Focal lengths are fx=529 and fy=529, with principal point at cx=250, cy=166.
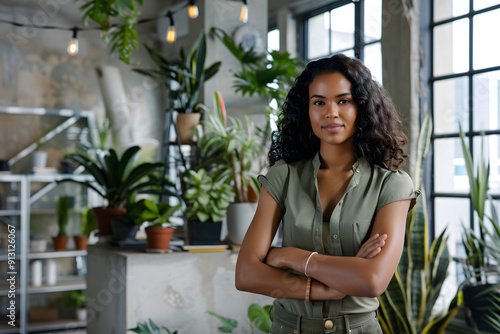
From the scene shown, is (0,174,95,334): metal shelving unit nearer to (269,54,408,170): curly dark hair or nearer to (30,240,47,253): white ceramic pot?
(30,240,47,253): white ceramic pot

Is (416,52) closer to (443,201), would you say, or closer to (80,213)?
(443,201)

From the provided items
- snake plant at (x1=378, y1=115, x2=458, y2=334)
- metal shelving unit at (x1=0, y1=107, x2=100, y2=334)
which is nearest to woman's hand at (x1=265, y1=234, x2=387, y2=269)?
snake plant at (x1=378, y1=115, x2=458, y2=334)

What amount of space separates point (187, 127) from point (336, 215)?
1.98m

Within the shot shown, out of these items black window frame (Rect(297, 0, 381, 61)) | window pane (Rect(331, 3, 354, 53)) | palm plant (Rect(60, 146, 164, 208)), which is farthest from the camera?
window pane (Rect(331, 3, 354, 53))

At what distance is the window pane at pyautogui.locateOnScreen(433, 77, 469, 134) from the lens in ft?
9.36

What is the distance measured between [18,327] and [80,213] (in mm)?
1151

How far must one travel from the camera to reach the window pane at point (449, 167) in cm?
289

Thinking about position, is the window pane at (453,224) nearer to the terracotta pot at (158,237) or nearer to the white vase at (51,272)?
the terracotta pot at (158,237)

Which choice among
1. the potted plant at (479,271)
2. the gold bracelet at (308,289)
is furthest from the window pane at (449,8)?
the gold bracelet at (308,289)

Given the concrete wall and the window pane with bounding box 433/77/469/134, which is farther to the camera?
the window pane with bounding box 433/77/469/134

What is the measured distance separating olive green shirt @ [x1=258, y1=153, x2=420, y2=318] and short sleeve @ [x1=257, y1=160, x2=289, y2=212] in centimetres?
2

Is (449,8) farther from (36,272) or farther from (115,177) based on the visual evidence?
(36,272)

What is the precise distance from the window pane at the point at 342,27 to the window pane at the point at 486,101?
3.19 ft

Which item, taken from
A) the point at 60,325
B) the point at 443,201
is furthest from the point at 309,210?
the point at 60,325
